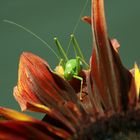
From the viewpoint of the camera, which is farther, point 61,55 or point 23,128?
point 61,55

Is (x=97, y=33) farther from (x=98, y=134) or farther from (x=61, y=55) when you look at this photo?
(x=61, y=55)

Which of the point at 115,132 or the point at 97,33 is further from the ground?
the point at 97,33

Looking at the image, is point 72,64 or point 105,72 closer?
point 105,72

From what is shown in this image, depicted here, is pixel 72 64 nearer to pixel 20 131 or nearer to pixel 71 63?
pixel 71 63

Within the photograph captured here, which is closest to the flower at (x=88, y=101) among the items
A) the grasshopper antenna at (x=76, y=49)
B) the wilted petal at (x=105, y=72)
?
the wilted petal at (x=105, y=72)

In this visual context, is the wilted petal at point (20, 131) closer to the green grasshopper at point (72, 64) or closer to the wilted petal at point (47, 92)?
the wilted petal at point (47, 92)

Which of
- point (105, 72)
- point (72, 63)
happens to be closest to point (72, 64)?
point (72, 63)

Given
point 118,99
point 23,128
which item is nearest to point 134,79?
point 118,99
